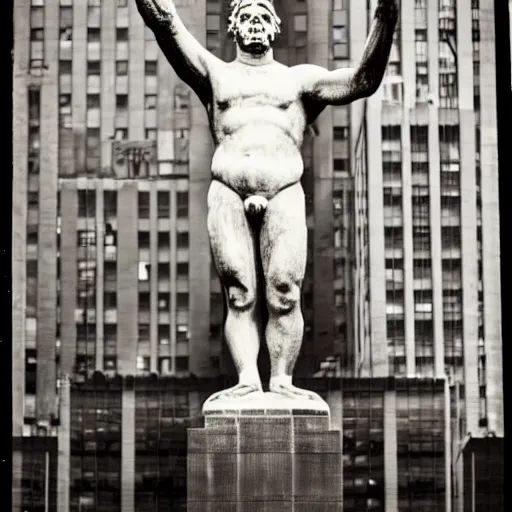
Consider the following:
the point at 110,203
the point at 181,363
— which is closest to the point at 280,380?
the point at 181,363

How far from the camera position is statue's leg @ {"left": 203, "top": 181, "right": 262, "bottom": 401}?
47.7 ft

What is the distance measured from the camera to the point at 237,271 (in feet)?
47.6

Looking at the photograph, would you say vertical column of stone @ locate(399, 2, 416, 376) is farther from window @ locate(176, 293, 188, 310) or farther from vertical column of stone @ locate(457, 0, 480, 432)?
window @ locate(176, 293, 188, 310)

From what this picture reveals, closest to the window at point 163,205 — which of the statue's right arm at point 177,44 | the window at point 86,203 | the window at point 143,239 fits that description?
the window at point 143,239

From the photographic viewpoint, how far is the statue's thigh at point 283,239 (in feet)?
47.7

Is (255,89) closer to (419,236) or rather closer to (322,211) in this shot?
(322,211)

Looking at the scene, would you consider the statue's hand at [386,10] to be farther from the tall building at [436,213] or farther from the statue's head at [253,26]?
the tall building at [436,213]

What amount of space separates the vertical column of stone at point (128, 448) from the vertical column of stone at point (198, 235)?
0.79 meters

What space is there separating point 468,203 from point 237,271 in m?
7.13

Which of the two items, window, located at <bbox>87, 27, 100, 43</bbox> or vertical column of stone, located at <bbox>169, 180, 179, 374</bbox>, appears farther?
window, located at <bbox>87, 27, 100, 43</bbox>

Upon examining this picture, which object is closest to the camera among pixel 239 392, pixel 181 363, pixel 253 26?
pixel 239 392

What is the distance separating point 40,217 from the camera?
20953mm

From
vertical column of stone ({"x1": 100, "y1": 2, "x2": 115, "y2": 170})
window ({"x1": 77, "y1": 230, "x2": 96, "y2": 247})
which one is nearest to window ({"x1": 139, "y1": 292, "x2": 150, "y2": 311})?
window ({"x1": 77, "y1": 230, "x2": 96, "y2": 247})

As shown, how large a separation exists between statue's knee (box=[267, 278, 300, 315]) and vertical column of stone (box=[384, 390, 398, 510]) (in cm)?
634
